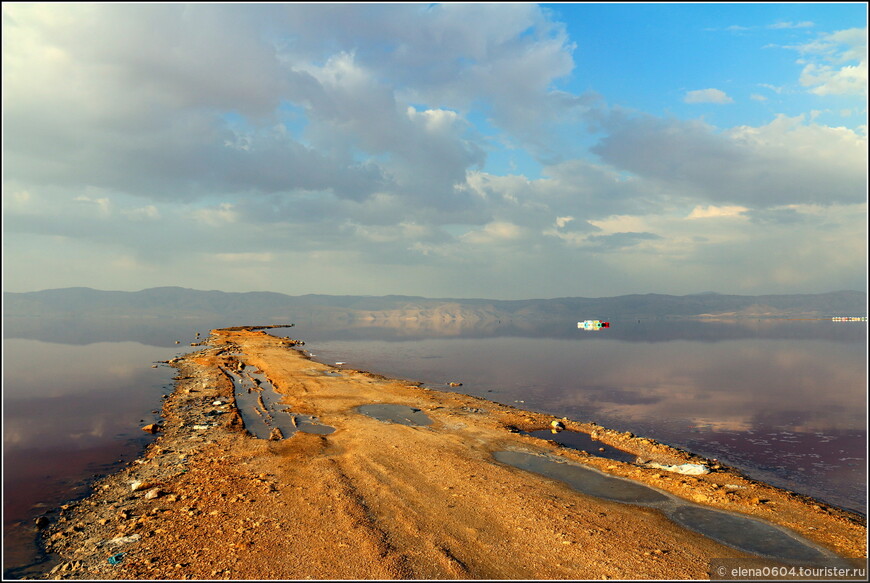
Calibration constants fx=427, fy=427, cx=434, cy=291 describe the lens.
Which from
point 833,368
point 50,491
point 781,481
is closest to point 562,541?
point 781,481

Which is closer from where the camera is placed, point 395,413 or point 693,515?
point 693,515

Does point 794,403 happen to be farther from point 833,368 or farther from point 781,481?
point 833,368

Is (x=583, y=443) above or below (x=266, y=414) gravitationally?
below

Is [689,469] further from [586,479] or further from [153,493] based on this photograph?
[153,493]

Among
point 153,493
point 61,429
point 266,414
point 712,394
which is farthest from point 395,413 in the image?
point 712,394

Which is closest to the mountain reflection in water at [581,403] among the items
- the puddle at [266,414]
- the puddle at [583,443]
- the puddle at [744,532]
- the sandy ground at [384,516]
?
the sandy ground at [384,516]

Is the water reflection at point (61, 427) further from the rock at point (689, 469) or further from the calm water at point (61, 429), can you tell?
the rock at point (689, 469)

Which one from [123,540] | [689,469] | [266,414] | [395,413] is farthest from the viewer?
[395,413]
